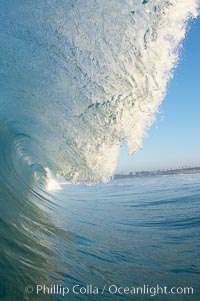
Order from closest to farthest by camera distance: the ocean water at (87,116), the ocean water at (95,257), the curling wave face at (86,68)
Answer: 1. the ocean water at (95,257)
2. the ocean water at (87,116)
3. the curling wave face at (86,68)

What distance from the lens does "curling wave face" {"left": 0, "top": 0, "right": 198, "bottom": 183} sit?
793 centimetres

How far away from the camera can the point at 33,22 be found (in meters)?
8.33

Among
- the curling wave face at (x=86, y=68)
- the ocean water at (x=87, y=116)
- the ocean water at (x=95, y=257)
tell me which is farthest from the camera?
the curling wave face at (x=86, y=68)

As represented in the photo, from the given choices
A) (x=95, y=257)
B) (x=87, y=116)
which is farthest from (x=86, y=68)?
(x=95, y=257)

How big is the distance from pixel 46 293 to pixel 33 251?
62.7 inches

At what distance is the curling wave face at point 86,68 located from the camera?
312 inches

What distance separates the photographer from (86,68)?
31.3ft

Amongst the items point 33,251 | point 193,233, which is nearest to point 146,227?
point 193,233

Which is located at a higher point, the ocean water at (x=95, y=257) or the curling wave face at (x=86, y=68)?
the curling wave face at (x=86, y=68)

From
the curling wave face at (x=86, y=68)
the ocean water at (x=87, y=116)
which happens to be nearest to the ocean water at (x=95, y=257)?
the ocean water at (x=87, y=116)

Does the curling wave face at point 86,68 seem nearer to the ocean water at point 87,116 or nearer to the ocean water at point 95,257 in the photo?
the ocean water at point 87,116

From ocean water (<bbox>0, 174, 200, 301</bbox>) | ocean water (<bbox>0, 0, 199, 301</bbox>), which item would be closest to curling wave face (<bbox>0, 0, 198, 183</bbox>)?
ocean water (<bbox>0, 0, 199, 301</bbox>)

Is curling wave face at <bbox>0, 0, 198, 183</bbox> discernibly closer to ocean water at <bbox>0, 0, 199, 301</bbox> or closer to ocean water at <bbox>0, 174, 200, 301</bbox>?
ocean water at <bbox>0, 0, 199, 301</bbox>

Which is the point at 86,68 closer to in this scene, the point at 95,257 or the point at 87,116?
the point at 87,116
